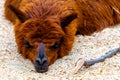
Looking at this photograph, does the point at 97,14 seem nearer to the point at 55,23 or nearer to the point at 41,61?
the point at 55,23

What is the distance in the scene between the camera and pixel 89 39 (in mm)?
5480

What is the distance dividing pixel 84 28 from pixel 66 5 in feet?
1.86

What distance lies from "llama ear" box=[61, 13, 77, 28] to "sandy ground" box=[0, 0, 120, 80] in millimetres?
424

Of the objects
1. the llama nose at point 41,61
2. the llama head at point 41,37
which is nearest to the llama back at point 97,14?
the llama head at point 41,37

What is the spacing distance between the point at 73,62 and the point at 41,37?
53 centimetres

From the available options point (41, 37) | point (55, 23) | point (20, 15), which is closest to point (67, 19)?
point (55, 23)

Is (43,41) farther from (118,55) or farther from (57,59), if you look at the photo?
(118,55)

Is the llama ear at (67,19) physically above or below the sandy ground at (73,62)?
above

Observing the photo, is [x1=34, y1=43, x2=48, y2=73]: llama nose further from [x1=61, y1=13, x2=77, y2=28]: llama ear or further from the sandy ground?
[x1=61, y1=13, x2=77, y2=28]: llama ear

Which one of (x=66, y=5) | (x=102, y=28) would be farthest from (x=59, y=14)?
(x=102, y=28)

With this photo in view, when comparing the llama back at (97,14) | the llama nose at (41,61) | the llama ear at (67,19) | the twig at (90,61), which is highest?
the llama ear at (67,19)

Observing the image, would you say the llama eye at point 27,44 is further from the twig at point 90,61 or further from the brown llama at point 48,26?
the twig at point 90,61

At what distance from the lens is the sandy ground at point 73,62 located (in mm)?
4352

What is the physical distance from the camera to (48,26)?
4.61 m
